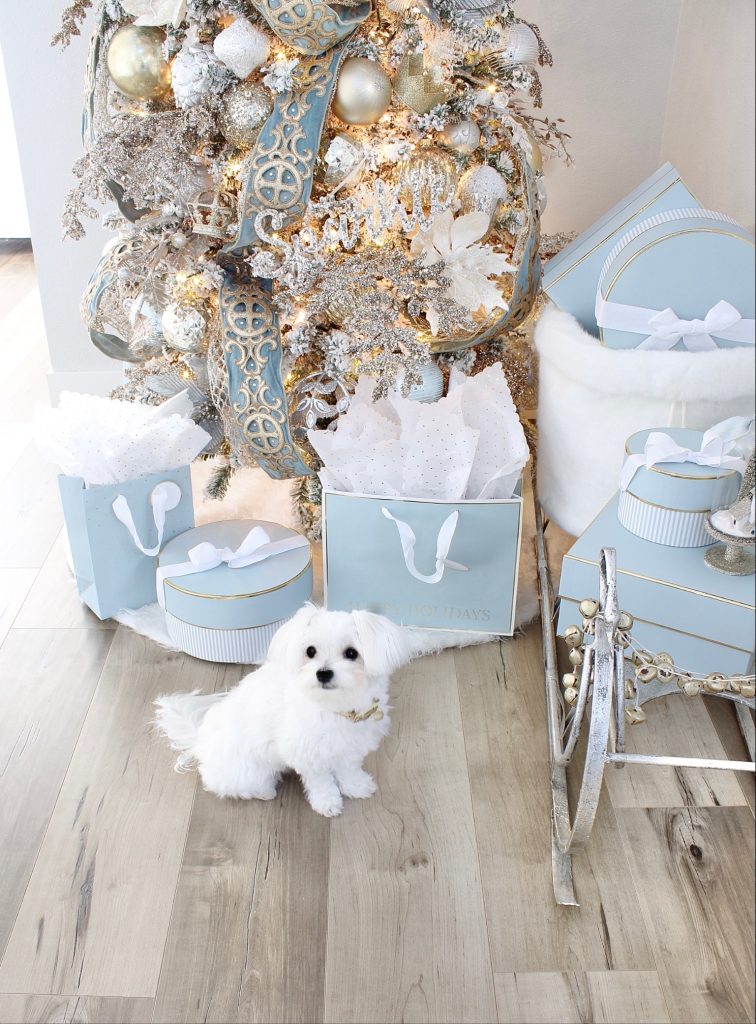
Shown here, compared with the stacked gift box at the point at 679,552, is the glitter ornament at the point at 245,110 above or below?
above

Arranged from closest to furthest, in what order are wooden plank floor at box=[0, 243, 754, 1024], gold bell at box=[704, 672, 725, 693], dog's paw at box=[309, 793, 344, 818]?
gold bell at box=[704, 672, 725, 693]
wooden plank floor at box=[0, 243, 754, 1024]
dog's paw at box=[309, 793, 344, 818]

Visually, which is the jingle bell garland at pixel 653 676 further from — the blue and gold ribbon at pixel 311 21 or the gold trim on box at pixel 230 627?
the blue and gold ribbon at pixel 311 21

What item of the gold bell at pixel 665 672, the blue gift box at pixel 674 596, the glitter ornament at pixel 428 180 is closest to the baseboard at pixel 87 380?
the glitter ornament at pixel 428 180

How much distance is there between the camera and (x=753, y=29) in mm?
895

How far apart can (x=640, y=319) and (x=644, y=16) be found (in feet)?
4.30

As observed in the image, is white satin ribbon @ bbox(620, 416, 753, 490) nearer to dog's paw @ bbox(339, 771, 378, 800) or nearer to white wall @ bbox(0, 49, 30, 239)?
dog's paw @ bbox(339, 771, 378, 800)

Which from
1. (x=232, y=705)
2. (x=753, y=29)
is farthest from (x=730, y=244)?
(x=232, y=705)

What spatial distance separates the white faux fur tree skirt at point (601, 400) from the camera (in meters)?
1.06

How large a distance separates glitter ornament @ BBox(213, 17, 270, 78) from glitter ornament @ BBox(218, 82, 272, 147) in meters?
0.03

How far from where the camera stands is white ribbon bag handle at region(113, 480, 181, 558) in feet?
5.53

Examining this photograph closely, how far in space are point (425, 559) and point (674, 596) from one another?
52cm

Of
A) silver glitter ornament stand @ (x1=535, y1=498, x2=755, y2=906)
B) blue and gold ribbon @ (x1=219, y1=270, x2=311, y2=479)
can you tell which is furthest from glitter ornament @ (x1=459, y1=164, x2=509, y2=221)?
silver glitter ornament stand @ (x1=535, y1=498, x2=755, y2=906)

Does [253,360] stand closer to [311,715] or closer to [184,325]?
[184,325]

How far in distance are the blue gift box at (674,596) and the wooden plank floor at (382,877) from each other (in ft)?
0.79
